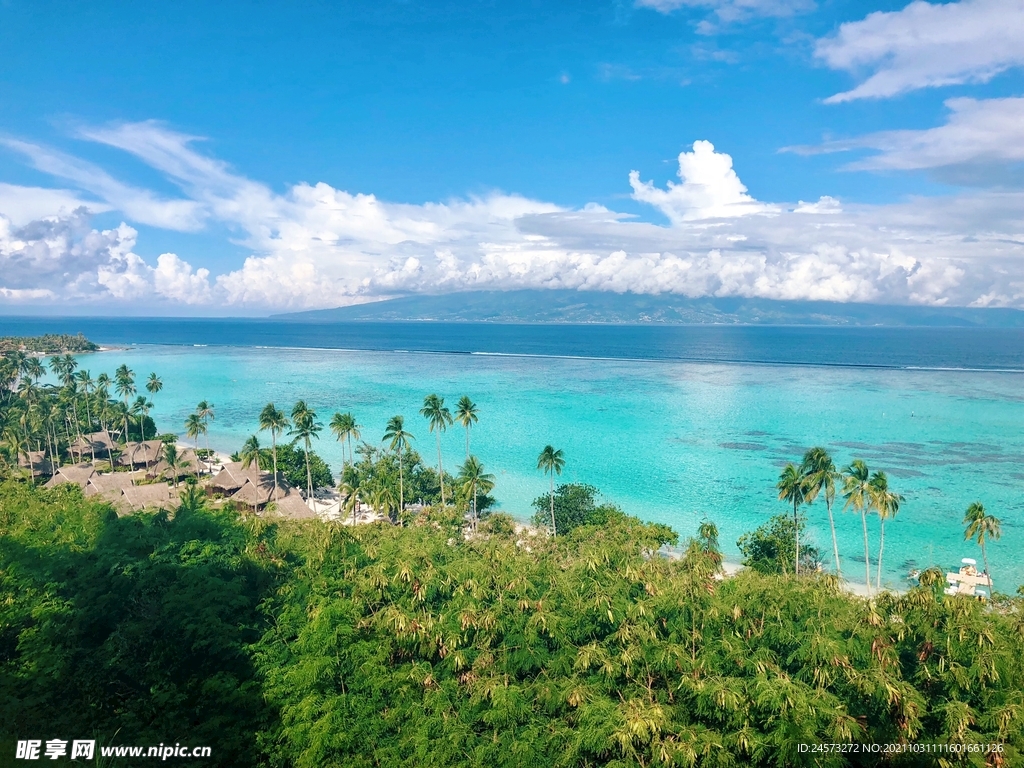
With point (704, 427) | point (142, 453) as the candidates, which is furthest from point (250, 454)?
point (704, 427)

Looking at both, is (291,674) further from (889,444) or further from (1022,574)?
(889,444)

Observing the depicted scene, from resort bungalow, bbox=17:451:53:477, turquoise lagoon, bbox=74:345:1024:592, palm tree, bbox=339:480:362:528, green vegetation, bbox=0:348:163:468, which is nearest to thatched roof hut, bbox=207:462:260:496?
palm tree, bbox=339:480:362:528

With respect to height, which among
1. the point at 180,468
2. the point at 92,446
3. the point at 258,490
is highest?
the point at 92,446

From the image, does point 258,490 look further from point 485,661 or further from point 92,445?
point 485,661

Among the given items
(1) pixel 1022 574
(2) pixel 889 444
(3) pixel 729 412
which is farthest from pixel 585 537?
(3) pixel 729 412

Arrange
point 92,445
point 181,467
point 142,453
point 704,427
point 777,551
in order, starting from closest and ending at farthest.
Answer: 1. point 777,551
2. point 181,467
3. point 142,453
4. point 92,445
5. point 704,427

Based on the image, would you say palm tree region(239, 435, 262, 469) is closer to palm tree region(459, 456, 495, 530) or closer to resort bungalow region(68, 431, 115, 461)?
palm tree region(459, 456, 495, 530)
